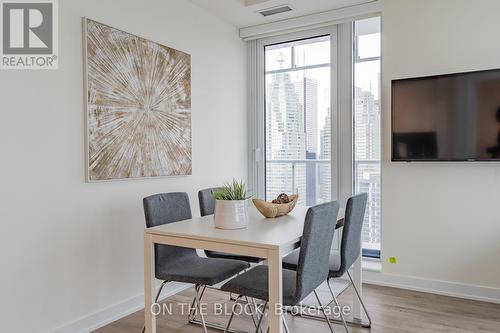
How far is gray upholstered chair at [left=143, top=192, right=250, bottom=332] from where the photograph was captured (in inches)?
92.4

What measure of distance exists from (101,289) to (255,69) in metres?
2.81

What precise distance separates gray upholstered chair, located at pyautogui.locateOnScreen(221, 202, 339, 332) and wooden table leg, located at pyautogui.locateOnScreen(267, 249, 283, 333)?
0.29 ft

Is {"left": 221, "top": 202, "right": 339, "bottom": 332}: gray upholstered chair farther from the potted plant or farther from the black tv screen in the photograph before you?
the black tv screen

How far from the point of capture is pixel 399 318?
280cm

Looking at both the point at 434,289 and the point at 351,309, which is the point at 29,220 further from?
the point at 434,289

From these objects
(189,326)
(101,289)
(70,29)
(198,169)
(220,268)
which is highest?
(70,29)

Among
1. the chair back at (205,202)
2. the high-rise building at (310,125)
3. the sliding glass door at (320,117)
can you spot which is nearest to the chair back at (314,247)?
the chair back at (205,202)

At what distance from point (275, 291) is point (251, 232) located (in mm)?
396

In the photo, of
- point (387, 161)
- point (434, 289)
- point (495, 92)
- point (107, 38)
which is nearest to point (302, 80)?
point (387, 161)

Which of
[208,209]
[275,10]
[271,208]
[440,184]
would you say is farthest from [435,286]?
[275,10]

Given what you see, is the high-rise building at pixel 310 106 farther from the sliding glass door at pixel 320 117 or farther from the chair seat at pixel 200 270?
the chair seat at pixel 200 270

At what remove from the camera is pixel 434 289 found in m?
3.32

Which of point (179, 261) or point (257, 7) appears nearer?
point (179, 261)

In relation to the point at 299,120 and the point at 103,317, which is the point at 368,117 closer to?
the point at 299,120
